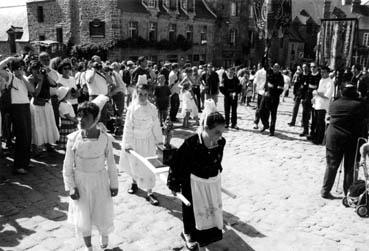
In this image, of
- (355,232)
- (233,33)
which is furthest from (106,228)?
(233,33)

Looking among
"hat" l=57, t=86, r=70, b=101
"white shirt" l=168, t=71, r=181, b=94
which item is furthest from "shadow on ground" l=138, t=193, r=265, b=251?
"white shirt" l=168, t=71, r=181, b=94

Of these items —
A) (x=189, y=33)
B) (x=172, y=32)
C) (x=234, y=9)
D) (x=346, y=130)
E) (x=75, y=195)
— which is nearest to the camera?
(x=75, y=195)

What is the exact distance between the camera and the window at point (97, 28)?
27.7 m

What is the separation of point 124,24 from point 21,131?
74.0 ft

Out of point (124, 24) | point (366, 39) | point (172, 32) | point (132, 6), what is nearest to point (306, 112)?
point (124, 24)

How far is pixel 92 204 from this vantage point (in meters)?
4.18

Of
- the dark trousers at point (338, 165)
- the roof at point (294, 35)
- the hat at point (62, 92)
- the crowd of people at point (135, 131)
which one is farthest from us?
the roof at point (294, 35)

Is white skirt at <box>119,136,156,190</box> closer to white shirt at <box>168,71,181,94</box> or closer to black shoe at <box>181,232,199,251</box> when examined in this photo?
black shoe at <box>181,232,199,251</box>

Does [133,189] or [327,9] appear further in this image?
[327,9]

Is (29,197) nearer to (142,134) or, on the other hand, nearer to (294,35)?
(142,134)

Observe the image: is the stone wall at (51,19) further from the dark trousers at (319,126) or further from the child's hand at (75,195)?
the child's hand at (75,195)

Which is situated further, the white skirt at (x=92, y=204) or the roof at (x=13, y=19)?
the roof at (x=13, y=19)

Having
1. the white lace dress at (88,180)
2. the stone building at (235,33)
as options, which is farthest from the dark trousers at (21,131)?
the stone building at (235,33)

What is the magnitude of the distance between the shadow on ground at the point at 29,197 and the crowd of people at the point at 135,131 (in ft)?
1.18
